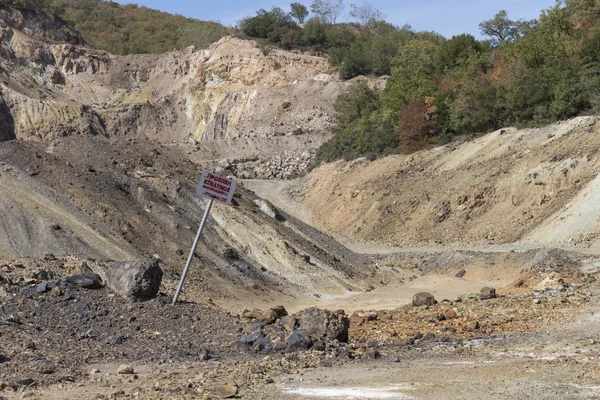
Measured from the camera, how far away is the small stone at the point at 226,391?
28.7ft

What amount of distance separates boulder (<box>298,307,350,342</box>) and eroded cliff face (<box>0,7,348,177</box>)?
46.6 meters

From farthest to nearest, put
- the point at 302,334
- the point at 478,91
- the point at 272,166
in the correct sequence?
the point at 272,166, the point at 478,91, the point at 302,334

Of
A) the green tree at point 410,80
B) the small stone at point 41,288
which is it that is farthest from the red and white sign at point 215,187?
the green tree at point 410,80

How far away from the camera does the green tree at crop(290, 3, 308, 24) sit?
3815 inches

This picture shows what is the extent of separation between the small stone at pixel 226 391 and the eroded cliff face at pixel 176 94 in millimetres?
49707

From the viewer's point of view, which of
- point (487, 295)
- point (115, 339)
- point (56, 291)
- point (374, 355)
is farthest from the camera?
point (487, 295)

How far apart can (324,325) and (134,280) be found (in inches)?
134

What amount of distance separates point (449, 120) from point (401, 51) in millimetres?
18660

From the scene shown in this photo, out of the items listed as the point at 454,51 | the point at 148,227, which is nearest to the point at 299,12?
the point at 454,51

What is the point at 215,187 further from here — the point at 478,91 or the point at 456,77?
the point at 456,77

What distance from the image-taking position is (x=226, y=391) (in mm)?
8820

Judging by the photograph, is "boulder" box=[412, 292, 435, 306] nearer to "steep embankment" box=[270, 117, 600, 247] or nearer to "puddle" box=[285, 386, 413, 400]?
"puddle" box=[285, 386, 413, 400]

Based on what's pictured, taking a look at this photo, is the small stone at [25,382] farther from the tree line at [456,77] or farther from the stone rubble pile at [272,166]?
the stone rubble pile at [272,166]

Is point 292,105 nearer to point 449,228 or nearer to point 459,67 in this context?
point 459,67
